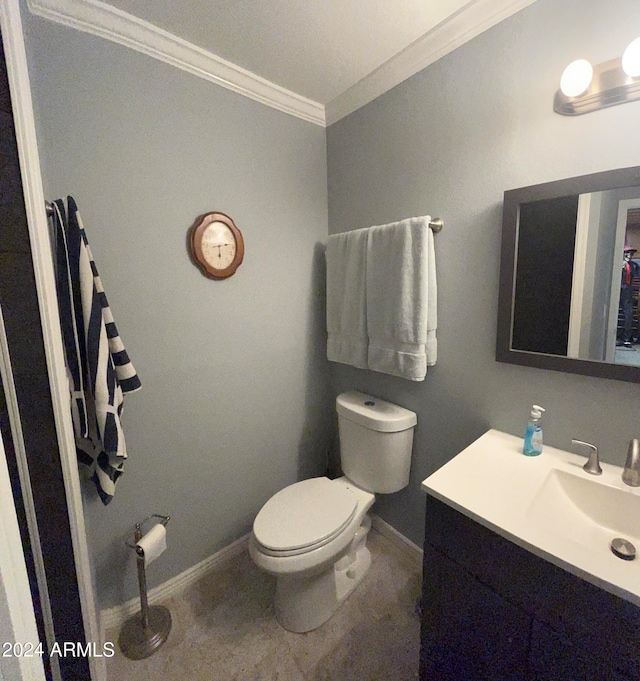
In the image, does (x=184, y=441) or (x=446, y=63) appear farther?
(x=184, y=441)

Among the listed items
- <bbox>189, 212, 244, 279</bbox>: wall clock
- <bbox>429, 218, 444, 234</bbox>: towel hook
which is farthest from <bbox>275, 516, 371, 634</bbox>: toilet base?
<bbox>429, 218, 444, 234</bbox>: towel hook

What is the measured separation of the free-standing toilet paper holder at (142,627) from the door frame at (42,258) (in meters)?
0.35

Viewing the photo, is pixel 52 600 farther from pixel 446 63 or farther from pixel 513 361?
pixel 446 63

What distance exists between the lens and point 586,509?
0.93 m

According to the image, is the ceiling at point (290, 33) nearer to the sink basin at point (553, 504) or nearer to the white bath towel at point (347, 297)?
the white bath towel at point (347, 297)

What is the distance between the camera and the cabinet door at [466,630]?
0.78m

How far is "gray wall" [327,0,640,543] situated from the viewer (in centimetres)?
94

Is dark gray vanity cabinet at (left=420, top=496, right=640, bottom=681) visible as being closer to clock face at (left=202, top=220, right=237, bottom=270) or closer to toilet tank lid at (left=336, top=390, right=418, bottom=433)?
toilet tank lid at (left=336, top=390, right=418, bottom=433)

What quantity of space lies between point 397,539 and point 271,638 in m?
0.75

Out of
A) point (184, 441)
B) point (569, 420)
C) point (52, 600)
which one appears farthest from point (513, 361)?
point (52, 600)

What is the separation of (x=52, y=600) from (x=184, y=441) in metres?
0.67

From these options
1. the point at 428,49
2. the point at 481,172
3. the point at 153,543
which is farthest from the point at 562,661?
the point at 428,49

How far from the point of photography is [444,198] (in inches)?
51.0

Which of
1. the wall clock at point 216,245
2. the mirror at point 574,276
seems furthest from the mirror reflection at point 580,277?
the wall clock at point 216,245
